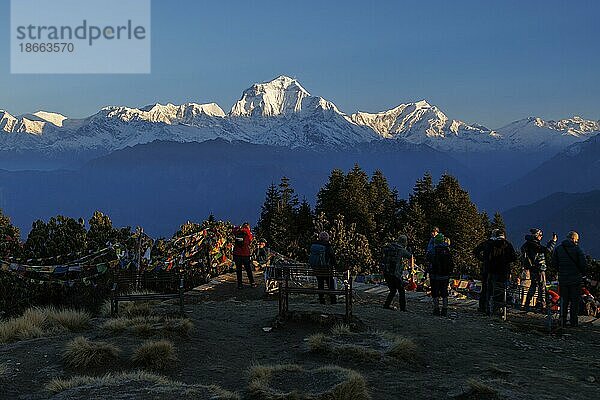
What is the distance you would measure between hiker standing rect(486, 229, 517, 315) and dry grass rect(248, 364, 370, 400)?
6.37 m

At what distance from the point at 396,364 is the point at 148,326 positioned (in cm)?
430

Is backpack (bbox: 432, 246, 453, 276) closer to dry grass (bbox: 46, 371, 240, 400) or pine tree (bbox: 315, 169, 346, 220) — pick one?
dry grass (bbox: 46, 371, 240, 400)

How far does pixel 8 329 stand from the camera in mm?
10977

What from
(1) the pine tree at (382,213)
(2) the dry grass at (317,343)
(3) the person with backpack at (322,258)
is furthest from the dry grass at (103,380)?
(1) the pine tree at (382,213)

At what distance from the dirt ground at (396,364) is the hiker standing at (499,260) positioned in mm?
815

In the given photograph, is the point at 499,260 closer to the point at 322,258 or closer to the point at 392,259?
the point at 392,259

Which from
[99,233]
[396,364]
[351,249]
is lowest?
[396,364]

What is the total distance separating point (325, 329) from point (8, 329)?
574 cm

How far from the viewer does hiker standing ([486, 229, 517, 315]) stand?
1349cm

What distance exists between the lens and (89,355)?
29.5ft

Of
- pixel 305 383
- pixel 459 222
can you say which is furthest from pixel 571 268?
pixel 459 222

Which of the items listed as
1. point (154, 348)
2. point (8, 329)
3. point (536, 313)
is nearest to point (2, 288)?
point (8, 329)

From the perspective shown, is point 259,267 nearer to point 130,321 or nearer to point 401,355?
point 130,321

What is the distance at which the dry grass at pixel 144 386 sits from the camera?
7457 millimetres
